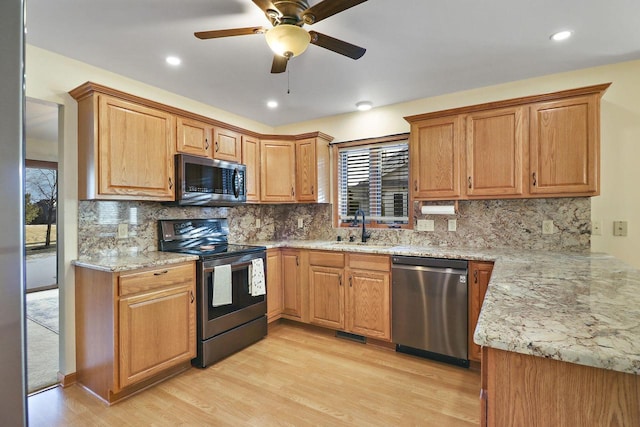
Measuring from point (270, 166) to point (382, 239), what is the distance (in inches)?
63.2

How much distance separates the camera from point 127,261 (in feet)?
7.35

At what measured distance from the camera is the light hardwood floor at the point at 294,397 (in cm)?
194

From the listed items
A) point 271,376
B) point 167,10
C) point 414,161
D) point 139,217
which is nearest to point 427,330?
point 271,376

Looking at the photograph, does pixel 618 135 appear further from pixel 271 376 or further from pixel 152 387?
pixel 152 387

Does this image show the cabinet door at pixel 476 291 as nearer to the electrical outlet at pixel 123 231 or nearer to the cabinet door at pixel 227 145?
the cabinet door at pixel 227 145

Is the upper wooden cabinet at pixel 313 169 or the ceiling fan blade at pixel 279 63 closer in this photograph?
the ceiling fan blade at pixel 279 63

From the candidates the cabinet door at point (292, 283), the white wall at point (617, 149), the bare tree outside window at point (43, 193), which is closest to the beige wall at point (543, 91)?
the white wall at point (617, 149)

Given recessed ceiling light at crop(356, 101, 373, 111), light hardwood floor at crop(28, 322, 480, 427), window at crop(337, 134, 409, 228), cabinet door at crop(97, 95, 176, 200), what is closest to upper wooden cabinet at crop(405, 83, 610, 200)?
window at crop(337, 134, 409, 228)

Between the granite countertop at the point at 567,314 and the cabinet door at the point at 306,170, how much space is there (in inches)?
88.7

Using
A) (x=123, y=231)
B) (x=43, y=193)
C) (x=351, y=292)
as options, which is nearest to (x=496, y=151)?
(x=351, y=292)

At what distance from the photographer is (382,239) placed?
3486mm

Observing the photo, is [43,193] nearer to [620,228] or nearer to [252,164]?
[252,164]

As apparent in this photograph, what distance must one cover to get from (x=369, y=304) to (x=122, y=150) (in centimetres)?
253

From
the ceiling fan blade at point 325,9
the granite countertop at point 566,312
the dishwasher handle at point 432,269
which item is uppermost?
the ceiling fan blade at point 325,9
